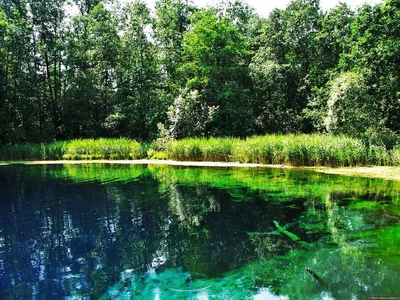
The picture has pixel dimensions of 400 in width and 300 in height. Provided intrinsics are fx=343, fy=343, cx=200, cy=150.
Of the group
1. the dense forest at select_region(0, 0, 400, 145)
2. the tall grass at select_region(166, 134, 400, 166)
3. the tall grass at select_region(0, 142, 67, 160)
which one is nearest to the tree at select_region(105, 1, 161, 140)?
the dense forest at select_region(0, 0, 400, 145)

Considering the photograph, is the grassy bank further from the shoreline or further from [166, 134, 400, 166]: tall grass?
the shoreline

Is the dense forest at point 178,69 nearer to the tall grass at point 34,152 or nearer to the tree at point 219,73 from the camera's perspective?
the tree at point 219,73

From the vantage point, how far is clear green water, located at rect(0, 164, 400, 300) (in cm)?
492

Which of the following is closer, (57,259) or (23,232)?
(57,259)

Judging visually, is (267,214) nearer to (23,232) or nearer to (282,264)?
(282,264)

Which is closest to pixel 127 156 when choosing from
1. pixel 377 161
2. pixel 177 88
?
pixel 177 88

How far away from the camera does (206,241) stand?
6.78m

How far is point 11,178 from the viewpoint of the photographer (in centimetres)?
1623

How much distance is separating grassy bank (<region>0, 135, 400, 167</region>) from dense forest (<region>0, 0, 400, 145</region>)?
2675mm

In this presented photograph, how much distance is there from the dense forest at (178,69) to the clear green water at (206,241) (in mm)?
9600

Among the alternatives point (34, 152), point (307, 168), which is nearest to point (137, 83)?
point (34, 152)

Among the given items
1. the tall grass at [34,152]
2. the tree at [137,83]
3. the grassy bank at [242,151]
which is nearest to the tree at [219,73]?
the tree at [137,83]

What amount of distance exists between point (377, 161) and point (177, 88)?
16788 millimetres

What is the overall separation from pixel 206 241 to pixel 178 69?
2116cm
